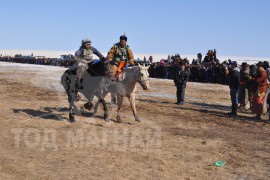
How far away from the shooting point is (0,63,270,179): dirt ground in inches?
276

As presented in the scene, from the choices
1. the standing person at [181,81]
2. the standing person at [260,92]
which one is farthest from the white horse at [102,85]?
the standing person at [181,81]

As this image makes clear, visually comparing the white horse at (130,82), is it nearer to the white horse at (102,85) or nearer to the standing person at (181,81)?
the white horse at (102,85)

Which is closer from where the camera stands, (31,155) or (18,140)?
(31,155)

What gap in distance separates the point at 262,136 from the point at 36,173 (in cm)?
694

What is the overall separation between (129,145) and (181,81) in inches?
371

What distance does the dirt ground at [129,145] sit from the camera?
23.0 feet

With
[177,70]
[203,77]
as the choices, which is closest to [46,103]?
[177,70]

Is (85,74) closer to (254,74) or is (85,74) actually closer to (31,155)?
(31,155)

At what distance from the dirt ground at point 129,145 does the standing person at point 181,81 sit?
3244 millimetres

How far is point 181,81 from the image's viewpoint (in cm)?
1783

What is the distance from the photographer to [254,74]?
14930 mm

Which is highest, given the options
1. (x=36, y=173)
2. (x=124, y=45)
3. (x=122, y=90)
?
(x=124, y=45)

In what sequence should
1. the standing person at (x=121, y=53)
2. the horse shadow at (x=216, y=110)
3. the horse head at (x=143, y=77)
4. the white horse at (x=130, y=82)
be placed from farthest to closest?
the horse shadow at (x=216, y=110), the standing person at (x=121, y=53), the white horse at (x=130, y=82), the horse head at (x=143, y=77)

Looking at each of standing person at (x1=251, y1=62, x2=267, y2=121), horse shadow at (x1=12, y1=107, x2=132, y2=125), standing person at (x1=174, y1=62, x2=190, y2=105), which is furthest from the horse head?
standing person at (x1=174, y1=62, x2=190, y2=105)
